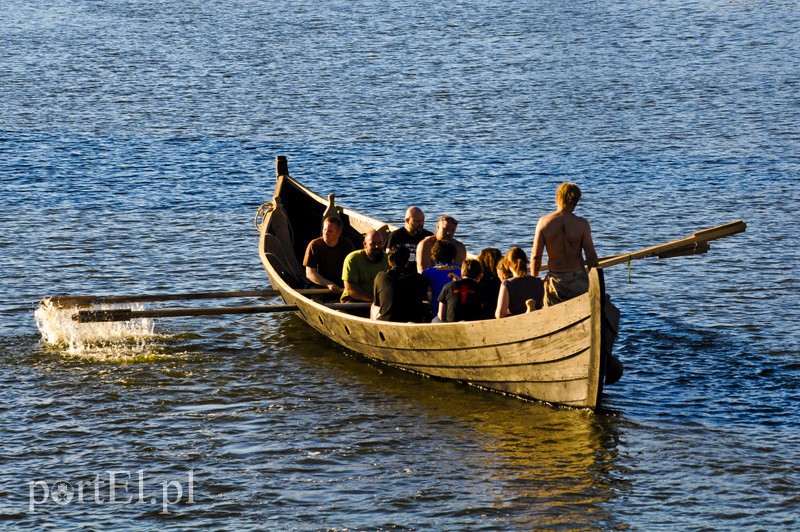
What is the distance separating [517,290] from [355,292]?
3.00 m

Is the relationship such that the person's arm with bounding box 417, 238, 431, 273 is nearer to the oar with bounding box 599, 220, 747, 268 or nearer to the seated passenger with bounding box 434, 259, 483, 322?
the seated passenger with bounding box 434, 259, 483, 322

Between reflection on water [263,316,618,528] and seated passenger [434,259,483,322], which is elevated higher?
seated passenger [434,259,483,322]

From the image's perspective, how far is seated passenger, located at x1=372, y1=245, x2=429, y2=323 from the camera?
563 inches

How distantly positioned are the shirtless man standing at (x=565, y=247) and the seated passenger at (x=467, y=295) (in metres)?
0.78

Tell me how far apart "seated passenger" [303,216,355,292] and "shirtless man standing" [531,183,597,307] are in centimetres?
410

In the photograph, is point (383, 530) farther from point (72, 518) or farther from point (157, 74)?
point (157, 74)

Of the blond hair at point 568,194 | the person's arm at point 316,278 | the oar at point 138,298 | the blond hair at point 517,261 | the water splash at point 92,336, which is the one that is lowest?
the water splash at point 92,336

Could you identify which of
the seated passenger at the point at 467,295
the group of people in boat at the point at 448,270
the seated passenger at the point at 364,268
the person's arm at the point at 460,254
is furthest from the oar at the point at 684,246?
the seated passenger at the point at 364,268

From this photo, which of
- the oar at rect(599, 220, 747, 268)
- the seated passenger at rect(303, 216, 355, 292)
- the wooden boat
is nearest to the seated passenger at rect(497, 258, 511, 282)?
the wooden boat

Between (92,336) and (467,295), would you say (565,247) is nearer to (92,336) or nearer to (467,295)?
(467,295)

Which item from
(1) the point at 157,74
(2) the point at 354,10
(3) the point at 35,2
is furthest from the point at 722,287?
(3) the point at 35,2

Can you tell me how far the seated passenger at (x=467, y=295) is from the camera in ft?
44.9

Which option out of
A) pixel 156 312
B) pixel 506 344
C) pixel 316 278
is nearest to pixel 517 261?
pixel 506 344

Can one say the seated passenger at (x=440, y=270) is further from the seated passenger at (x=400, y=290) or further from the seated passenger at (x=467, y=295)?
the seated passenger at (x=467, y=295)
